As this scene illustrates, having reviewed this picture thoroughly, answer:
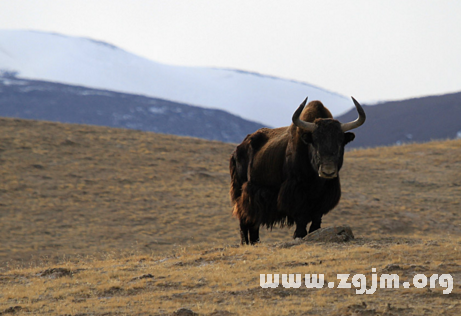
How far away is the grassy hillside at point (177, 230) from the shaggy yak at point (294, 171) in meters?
0.78

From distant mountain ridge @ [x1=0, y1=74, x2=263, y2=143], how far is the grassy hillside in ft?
234

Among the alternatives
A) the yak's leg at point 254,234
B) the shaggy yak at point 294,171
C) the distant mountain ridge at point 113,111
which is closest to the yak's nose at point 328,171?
the shaggy yak at point 294,171

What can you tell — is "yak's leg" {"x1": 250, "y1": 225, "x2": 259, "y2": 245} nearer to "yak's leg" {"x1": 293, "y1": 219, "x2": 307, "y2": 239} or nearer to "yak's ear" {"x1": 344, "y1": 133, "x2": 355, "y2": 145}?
"yak's leg" {"x1": 293, "y1": 219, "x2": 307, "y2": 239}

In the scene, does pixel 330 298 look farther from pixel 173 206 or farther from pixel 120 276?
pixel 173 206

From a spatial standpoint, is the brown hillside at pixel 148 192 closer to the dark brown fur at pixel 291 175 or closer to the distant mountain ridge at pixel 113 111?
the dark brown fur at pixel 291 175

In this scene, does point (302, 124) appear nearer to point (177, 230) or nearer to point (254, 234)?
point (254, 234)

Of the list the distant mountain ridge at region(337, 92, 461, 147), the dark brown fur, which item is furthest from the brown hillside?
the distant mountain ridge at region(337, 92, 461, 147)

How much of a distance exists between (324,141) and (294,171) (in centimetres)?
91

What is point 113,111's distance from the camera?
111m

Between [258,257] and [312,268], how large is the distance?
4.16ft

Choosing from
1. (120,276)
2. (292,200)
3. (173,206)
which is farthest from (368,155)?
(120,276)

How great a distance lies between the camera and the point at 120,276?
8469 mm

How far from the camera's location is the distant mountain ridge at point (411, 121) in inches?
3469

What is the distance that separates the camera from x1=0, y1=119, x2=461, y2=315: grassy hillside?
682 centimetres
